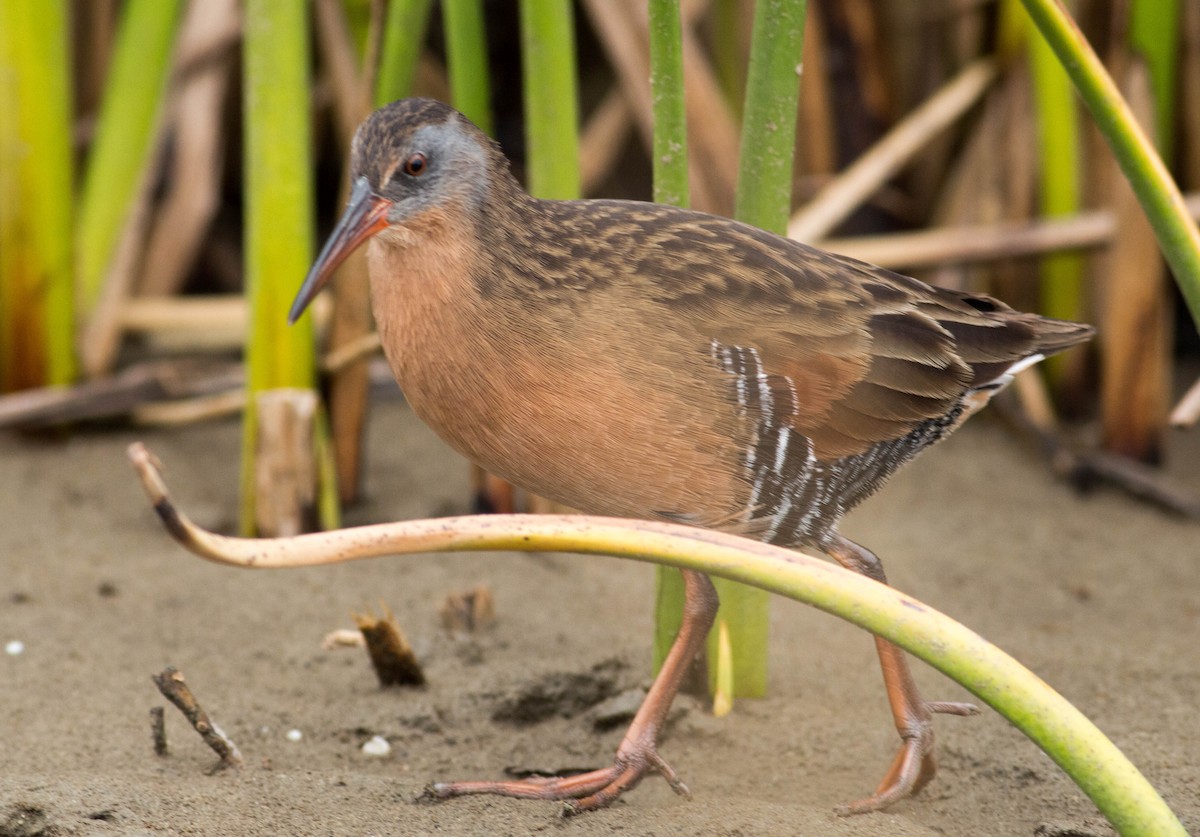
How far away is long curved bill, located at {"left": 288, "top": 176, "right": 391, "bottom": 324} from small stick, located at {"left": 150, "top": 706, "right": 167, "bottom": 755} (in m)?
0.70

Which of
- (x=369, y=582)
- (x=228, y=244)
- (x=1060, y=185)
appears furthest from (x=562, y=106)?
(x=228, y=244)

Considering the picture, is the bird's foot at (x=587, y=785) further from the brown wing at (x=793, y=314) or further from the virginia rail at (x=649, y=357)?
the brown wing at (x=793, y=314)

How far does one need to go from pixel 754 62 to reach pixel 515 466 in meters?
0.76

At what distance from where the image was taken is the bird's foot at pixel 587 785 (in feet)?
7.43

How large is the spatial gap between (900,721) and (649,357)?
2.40 feet

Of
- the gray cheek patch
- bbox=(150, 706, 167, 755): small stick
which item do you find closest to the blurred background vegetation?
the gray cheek patch

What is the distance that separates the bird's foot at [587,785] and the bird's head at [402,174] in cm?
77

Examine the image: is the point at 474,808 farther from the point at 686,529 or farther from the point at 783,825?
the point at 686,529

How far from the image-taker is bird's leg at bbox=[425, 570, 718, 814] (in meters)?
2.28

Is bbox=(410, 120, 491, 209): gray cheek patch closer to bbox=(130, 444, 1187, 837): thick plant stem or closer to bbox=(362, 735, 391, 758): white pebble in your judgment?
bbox=(130, 444, 1187, 837): thick plant stem

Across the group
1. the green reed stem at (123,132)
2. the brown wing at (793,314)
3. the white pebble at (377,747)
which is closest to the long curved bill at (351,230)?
the brown wing at (793,314)

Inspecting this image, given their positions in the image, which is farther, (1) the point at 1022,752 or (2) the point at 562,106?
(2) the point at 562,106

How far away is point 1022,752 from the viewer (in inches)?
99.7

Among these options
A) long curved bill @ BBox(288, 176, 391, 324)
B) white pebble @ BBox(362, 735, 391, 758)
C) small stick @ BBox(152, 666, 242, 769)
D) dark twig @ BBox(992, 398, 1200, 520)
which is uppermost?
long curved bill @ BBox(288, 176, 391, 324)
